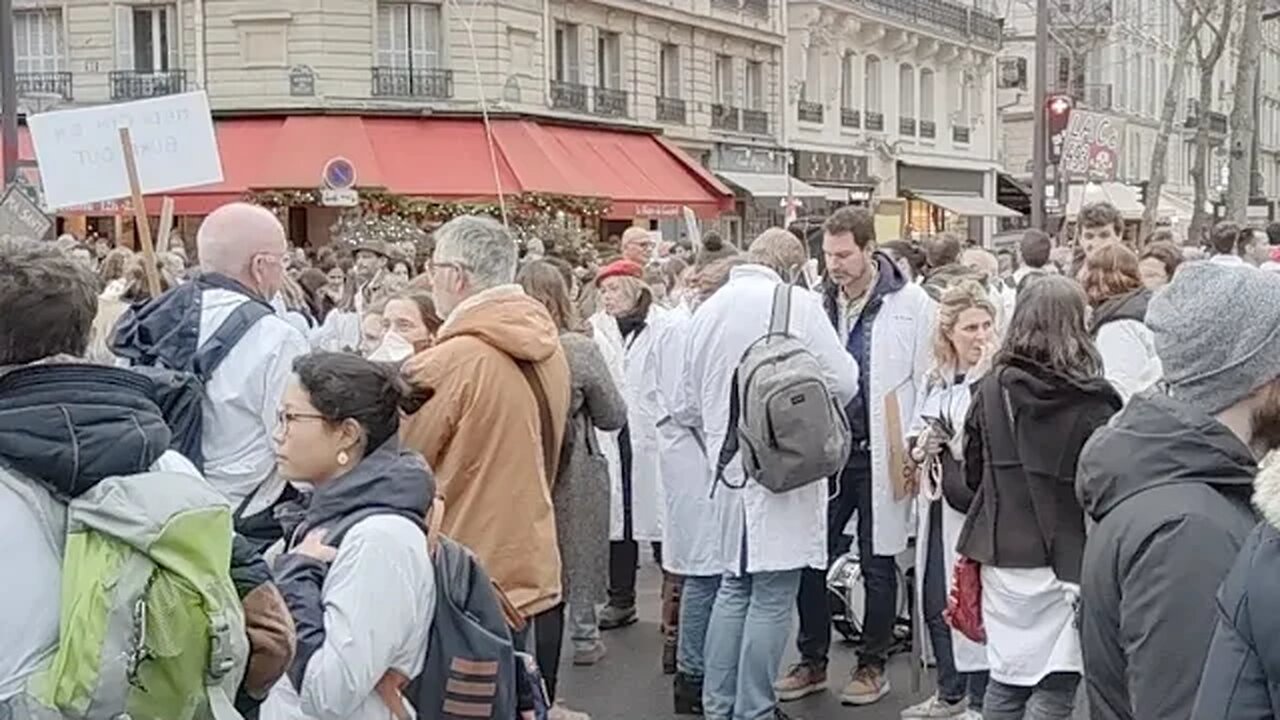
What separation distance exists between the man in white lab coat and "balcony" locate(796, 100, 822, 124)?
1420 inches

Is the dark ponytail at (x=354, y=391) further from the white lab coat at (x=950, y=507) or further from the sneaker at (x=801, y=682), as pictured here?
the sneaker at (x=801, y=682)

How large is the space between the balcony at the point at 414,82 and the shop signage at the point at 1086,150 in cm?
1399

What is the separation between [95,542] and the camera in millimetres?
→ 2762

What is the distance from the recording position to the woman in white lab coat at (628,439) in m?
8.79

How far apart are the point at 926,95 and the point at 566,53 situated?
65.4ft

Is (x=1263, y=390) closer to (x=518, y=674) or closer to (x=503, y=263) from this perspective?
(x=518, y=674)

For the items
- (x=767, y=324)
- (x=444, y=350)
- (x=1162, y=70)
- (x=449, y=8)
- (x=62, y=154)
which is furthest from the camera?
(x=1162, y=70)

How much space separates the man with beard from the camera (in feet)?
9.42

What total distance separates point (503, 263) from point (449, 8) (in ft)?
85.7

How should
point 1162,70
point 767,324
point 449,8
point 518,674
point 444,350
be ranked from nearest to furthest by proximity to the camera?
point 518,674
point 444,350
point 767,324
point 449,8
point 1162,70

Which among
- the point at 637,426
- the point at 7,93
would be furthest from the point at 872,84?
the point at 637,426

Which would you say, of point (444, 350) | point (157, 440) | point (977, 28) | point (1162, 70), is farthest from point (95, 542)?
point (1162, 70)

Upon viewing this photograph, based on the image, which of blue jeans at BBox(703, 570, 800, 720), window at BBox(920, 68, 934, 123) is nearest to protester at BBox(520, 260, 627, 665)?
blue jeans at BBox(703, 570, 800, 720)

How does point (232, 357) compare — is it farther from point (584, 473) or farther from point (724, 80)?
point (724, 80)
